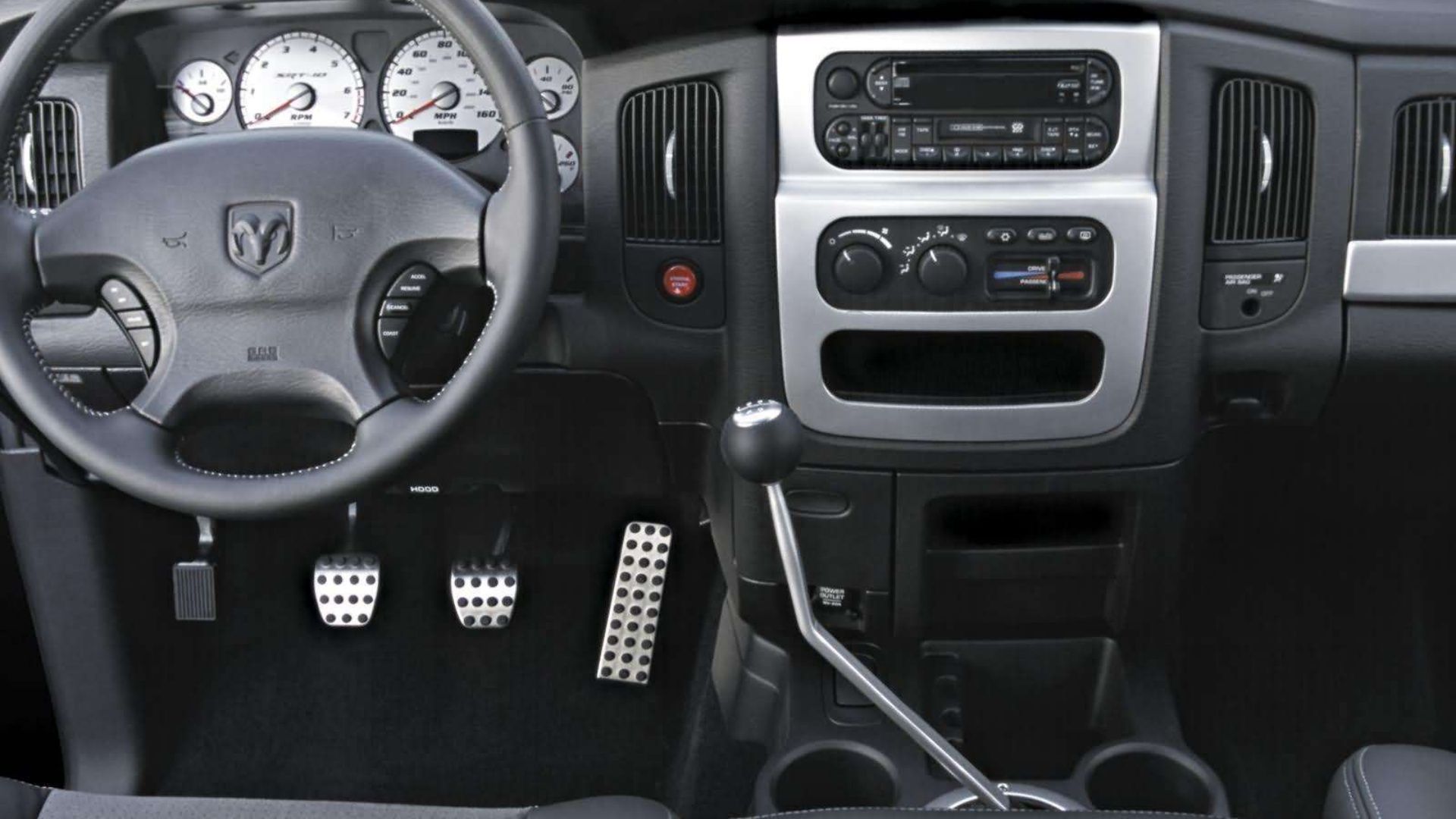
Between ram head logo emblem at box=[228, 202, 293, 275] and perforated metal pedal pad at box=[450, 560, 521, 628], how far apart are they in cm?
112

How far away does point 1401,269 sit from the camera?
6.06 feet

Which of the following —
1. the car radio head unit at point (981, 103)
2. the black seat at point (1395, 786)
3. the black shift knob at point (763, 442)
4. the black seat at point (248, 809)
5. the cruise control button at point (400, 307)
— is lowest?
the black seat at point (248, 809)

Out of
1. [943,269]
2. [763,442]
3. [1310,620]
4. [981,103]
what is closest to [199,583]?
[763,442]

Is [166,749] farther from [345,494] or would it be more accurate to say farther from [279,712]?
[345,494]

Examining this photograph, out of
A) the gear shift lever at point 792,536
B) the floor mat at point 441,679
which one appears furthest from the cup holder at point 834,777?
the floor mat at point 441,679

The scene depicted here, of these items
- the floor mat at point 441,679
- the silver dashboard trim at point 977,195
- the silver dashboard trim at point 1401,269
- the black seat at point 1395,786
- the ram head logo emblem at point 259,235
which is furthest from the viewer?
the floor mat at point 441,679

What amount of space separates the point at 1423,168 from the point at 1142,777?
85 cm

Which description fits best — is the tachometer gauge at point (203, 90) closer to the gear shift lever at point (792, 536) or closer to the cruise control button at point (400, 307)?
the cruise control button at point (400, 307)

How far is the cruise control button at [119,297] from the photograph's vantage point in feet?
5.04

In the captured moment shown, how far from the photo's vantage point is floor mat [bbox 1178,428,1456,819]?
7.45ft

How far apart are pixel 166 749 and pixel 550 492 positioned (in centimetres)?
75

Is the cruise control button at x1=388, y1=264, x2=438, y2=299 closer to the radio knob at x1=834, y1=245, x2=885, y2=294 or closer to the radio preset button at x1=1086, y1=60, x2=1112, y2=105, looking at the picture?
the radio knob at x1=834, y1=245, x2=885, y2=294

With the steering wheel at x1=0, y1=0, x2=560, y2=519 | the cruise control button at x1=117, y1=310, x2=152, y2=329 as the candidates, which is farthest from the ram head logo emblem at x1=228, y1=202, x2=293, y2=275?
the cruise control button at x1=117, y1=310, x2=152, y2=329

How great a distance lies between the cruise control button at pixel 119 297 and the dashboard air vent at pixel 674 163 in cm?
59
